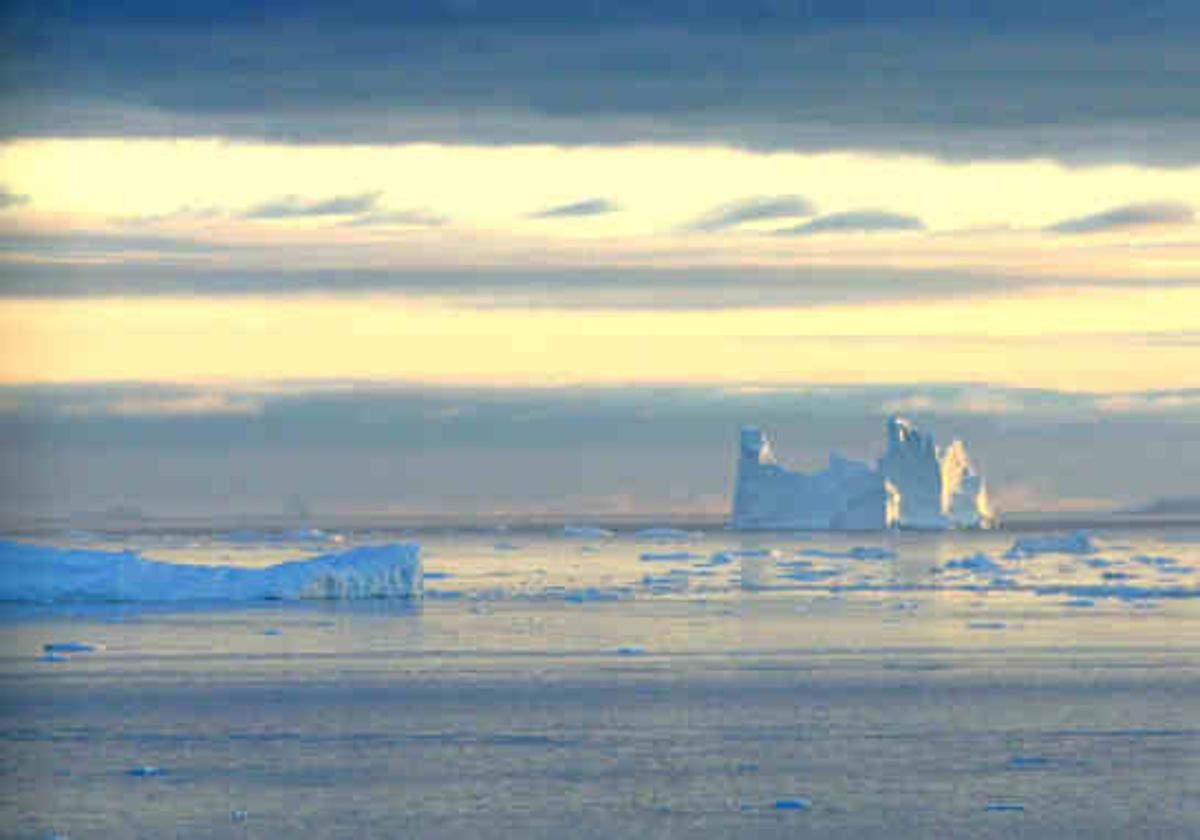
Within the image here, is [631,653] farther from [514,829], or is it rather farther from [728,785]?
[514,829]

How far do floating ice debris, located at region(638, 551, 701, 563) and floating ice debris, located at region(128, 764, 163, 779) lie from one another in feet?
169

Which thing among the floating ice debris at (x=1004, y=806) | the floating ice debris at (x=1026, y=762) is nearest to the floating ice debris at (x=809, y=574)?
the floating ice debris at (x=1026, y=762)

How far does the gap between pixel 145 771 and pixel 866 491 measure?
247ft

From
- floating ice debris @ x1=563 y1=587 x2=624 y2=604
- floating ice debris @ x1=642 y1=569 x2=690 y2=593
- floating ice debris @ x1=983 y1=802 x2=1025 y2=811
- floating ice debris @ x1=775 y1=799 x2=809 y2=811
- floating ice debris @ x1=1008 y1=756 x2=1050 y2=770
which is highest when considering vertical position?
floating ice debris @ x1=1008 y1=756 x2=1050 y2=770

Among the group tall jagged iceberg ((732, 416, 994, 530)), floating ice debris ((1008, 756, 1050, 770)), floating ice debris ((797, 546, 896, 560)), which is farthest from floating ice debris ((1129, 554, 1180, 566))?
floating ice debris ((1008, 756, 1050, 770))

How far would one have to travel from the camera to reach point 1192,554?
8038 centimetres

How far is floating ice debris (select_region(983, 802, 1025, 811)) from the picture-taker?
16.2m

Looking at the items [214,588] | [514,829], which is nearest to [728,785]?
[514,829]

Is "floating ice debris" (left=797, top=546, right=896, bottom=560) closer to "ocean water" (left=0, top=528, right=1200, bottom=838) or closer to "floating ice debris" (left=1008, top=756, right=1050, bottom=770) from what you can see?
"ocean water" (left=0, top=528, right=1200, bottom=838)

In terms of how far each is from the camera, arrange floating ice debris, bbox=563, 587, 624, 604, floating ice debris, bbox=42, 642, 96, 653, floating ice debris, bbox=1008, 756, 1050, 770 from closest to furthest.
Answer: floating ice debris, bbox=1008, 756, 1050, 770 → floating ice debris, bbox=42, 642, 96, 653 → floating ice debris, bbox=563, 587, 624, 604

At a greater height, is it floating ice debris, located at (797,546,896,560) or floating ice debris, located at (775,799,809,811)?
floating ice debris, located at (775,799,809,811)

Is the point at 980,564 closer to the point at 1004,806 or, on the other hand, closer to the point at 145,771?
the point at 145,771

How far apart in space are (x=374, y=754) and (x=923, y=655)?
1224 cm

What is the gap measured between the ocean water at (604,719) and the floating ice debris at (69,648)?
Result: 8.6 inches
